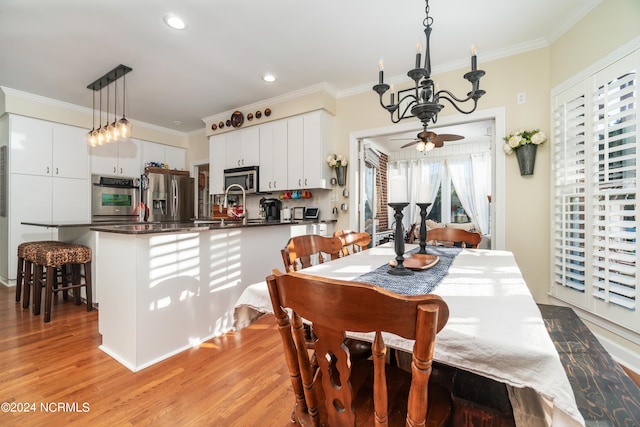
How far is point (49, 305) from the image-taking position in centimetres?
254

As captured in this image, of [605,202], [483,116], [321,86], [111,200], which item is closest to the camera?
[605,202]

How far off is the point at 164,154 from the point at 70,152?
55.4 inches

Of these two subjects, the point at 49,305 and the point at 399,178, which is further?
the point at 49,305

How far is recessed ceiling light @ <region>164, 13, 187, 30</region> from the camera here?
Answer: 229 cm

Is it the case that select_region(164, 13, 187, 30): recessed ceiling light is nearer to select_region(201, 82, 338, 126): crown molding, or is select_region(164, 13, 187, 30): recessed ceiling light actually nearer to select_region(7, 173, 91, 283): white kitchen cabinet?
select_region(201, 82, 338, 126): crown molding

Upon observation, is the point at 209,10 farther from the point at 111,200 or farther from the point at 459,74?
the point at 111,200

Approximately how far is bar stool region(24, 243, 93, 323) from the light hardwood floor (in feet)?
1.30

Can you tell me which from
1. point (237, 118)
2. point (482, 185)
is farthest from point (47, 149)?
point (482, 185)

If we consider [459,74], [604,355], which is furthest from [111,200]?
[604,355]

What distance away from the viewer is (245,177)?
4254 millimetres

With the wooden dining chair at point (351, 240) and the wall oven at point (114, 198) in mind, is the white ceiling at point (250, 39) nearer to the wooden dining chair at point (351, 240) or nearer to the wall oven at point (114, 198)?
the wall oven at point (114, 198)

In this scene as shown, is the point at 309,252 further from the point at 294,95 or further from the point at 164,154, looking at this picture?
the point at 164,154

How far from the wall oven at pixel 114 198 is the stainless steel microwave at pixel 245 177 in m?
1.64

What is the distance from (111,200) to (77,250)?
7.76 ft
